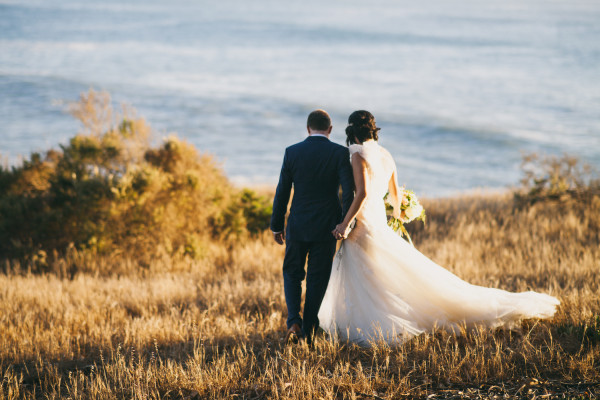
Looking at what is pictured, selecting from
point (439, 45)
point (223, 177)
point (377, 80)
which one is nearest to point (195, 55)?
point (377, 80)

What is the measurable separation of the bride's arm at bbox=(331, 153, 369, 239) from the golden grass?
111 centimetres

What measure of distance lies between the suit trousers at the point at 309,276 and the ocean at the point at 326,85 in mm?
7508

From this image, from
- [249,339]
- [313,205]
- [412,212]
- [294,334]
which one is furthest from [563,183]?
[249,339]

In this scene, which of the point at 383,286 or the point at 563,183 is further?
the point at 563,183

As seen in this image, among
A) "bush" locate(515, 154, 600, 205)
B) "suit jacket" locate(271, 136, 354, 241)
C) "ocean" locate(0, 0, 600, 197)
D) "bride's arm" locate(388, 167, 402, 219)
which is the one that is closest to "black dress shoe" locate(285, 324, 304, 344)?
"suit jacket" locate(271, 136, 354, 241)

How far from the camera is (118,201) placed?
9.19m

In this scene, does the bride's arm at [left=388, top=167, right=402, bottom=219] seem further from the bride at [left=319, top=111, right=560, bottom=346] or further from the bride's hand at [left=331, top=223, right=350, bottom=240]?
the bride's hand at [left=331, top=223, right=350, bottom=240]

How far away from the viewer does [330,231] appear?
5.20m

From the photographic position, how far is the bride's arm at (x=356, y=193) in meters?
5.06

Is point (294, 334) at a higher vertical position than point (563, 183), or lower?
lower

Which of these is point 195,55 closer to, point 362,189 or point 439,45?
point 439,45

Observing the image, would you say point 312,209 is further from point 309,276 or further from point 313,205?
point 309,276

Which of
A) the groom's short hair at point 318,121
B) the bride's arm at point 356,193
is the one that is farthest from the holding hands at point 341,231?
the groom's short hair at point 318,121

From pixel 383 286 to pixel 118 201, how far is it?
5.58 metres
